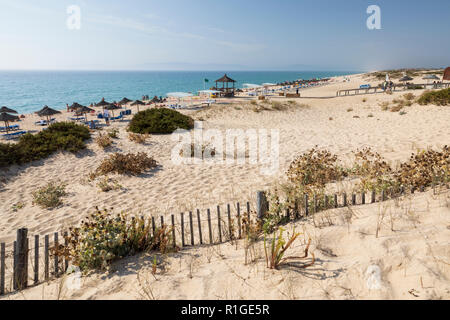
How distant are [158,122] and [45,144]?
6.00 meters

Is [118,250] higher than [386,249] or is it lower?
lower

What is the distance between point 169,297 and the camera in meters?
3.15

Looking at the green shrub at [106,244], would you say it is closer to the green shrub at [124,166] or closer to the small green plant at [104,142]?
the green shrub at [124,166]

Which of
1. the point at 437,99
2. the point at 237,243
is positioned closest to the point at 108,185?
the point at 237,243

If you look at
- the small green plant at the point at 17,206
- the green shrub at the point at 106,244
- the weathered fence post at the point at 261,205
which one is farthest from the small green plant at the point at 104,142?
the weathered fence post at the point at 261,205

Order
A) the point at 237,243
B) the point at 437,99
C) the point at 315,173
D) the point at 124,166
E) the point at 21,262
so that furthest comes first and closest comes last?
1. the point at 437,99
2. the point at 124,166
3. the point at 315,173
4. the point at 237,243
5. the point at 21,262

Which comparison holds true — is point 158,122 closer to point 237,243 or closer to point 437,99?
point 237,243

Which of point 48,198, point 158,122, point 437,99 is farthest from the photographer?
point 437,99

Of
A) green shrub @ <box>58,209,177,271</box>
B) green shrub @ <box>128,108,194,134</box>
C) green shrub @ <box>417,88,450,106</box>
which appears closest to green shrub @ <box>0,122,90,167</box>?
green shrub @ <box>128,108,194,134</box>

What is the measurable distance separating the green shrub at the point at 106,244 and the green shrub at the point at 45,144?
818 centimetres

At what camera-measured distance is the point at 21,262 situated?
3896 millimetres
